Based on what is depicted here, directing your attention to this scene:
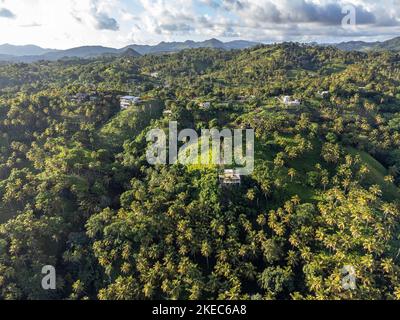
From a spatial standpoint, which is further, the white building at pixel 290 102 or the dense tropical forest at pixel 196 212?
the white building at pixel 290 102

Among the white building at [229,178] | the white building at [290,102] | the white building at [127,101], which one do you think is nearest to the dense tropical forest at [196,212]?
the white building at [229,178]

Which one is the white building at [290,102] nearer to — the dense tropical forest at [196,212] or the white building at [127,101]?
the dense tropical forest at [196,212]

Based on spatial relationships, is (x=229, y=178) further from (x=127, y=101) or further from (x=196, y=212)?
(x=127, y=101)

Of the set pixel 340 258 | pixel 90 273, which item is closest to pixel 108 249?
pixel 90 273

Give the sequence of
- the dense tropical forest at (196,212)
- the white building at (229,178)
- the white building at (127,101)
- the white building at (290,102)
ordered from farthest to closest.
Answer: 1. the white building at (290,102)
2. the white building at (127,101)
3. the white building at (229,178)
4. the dense tropical forest at (196,212)

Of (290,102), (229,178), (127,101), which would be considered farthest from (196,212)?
(290,102)

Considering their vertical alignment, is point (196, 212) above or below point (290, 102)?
below
